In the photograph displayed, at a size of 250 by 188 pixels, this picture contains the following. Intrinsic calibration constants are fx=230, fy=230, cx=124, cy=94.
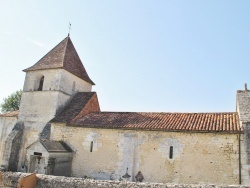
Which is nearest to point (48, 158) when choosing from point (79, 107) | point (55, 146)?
point (55, 146)

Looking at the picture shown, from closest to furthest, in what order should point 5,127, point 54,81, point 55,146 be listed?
1. point 55,146
2. point 54,81
3. point 5,127

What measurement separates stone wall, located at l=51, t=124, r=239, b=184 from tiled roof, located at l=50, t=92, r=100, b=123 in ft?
2.94

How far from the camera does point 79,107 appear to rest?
1706 cm

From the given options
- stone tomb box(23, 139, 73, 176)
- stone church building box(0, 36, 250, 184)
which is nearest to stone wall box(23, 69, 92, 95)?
stone church building box(0, 36, 250, 184)

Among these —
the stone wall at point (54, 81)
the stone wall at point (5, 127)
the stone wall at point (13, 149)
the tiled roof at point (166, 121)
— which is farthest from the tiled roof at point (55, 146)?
the stone wall at point (5, 127)

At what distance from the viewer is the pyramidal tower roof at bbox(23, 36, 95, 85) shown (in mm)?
18156

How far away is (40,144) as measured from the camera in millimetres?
13570

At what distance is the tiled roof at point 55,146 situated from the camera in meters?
13.5

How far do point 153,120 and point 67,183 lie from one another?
7.26 m

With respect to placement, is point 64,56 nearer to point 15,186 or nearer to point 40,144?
point 40,144

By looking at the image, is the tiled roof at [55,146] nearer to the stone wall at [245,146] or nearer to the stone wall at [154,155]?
the stone wall at [154,155]

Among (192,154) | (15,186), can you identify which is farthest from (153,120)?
(15,186)

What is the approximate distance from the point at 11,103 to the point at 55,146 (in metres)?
23.5

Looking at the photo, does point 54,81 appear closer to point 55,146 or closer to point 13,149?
point 55,146
